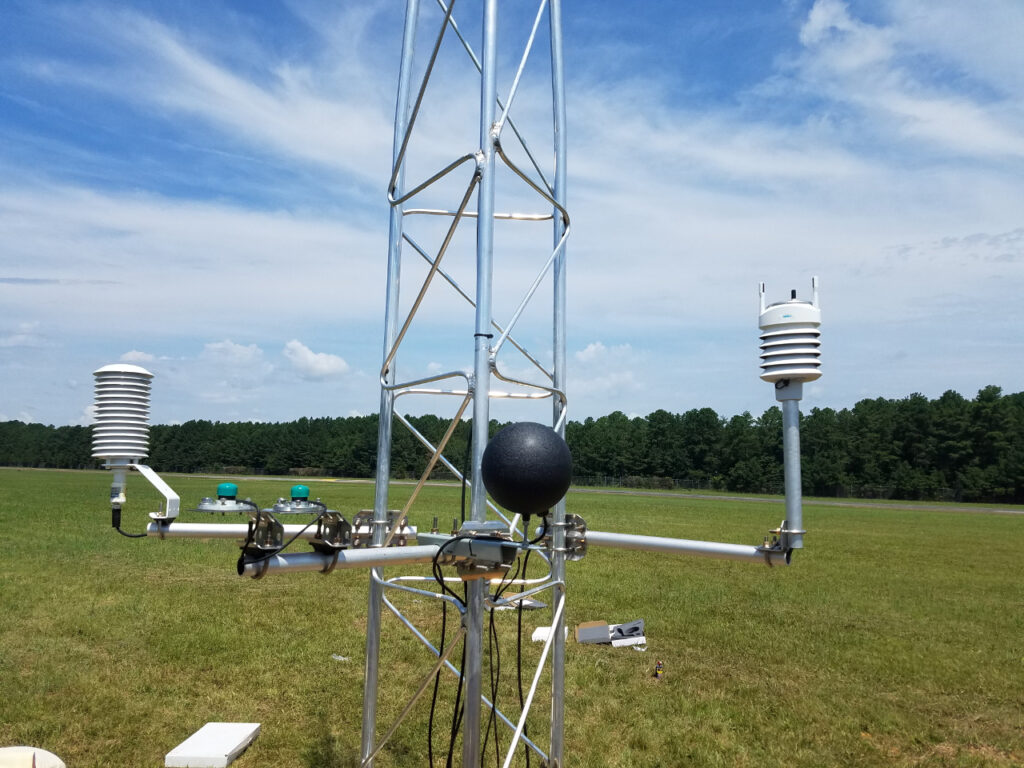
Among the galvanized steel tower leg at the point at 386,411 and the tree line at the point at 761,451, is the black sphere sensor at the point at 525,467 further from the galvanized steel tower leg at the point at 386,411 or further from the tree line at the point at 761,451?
the tree line at the point at 761,451

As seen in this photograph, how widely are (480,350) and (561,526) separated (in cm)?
152

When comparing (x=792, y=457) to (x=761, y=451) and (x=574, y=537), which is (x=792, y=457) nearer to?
(x=574, y=537)

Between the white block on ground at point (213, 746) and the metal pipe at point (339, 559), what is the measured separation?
319cm

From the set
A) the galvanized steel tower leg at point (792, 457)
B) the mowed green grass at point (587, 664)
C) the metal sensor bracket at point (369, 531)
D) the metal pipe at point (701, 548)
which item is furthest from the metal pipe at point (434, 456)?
the mowed green grass at point (587, 664)

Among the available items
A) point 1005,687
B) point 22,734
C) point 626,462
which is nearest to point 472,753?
point 22,734

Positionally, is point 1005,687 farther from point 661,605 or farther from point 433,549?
point 433,549

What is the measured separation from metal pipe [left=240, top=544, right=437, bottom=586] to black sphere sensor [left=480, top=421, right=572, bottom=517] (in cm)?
50

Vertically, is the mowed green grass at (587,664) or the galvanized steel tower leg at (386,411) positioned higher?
the galvanized steel tower leg at (386,411)

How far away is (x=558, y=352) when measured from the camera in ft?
16.4

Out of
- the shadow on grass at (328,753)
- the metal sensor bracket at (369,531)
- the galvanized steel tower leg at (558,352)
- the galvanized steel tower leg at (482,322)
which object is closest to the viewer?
the galvanized steel tower leg at (482,322)

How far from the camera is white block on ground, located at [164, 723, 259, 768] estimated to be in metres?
5.70

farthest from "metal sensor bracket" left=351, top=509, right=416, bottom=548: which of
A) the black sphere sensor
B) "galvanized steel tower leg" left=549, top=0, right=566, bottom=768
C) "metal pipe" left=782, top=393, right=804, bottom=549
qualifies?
"metal pipe" left=782, top=393, right=804, bottom=549

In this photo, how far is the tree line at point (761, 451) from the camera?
6931cm

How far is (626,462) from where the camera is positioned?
86.6 metres
